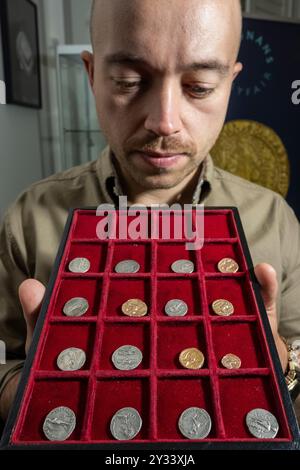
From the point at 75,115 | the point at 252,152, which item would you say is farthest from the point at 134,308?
the point at 75,115

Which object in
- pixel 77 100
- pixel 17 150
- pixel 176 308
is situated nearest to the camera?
pixel 176 308

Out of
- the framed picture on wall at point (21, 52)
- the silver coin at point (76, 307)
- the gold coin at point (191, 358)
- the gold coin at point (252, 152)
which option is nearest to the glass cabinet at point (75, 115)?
the framed picture on wall at point (21, 52)

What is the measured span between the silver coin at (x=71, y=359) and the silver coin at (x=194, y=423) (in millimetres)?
142

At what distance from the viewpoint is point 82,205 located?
0.98 meters

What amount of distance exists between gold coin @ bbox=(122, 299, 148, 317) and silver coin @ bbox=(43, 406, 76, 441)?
0.15 metres

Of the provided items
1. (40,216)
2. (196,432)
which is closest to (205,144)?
(40,216)

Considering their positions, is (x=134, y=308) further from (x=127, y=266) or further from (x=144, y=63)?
(x=144, y=63)

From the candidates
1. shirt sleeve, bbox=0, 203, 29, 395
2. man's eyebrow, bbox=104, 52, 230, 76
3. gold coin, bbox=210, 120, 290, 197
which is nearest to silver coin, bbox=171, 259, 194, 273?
man's eyebrow, bbox=104, 52, 230, 76

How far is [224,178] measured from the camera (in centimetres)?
106

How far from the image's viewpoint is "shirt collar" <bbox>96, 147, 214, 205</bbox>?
94 cm

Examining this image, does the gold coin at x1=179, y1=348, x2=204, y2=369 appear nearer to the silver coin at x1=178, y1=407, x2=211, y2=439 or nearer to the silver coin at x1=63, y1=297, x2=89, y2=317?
the silver coin at x1=178, y1=407, x2=211, y2=439

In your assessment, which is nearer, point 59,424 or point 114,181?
point 59,424

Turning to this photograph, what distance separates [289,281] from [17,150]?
5.45 feet

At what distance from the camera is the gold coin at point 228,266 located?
634mm
